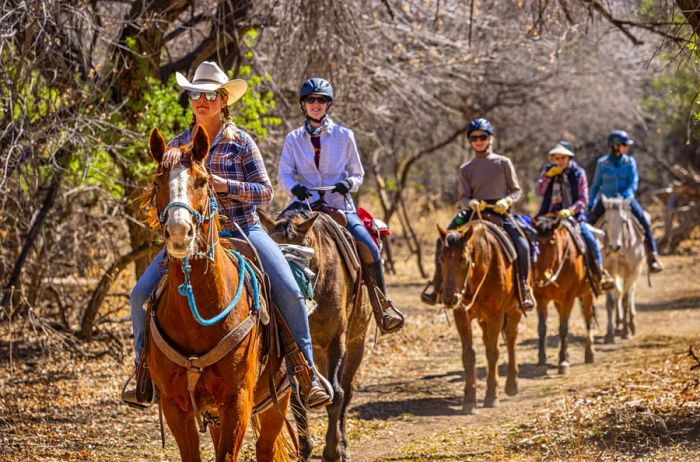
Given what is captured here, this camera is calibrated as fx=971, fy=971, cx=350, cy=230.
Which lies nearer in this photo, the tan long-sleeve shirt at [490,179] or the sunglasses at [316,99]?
the sunglasses at [316,99]

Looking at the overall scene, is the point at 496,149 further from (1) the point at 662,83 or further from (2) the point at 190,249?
(2) the point at 190,249

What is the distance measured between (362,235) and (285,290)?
2261 mm

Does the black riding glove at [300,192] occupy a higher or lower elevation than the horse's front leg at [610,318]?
higher

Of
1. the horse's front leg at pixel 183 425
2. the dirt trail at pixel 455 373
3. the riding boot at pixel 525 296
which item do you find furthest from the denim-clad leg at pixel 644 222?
the horse's front leg at pixel 183 425

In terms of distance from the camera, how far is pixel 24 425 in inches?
346

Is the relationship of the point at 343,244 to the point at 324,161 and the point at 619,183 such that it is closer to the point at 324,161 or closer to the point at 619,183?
the point at 324,161

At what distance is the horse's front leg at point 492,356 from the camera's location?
10414 mm

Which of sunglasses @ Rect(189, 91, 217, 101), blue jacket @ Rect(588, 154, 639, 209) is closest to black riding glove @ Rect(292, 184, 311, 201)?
sunglasses @ Rect(189, 91, 217, 101)

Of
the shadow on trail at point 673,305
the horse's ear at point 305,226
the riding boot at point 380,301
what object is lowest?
the shadow on trail at point 673,305

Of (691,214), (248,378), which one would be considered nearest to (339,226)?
(248,378)

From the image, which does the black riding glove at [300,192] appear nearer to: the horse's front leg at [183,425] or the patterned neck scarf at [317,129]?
the patterned neck scarf at [317,129]

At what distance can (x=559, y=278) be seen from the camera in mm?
12984

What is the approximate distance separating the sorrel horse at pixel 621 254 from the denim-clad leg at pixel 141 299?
10.5 metres

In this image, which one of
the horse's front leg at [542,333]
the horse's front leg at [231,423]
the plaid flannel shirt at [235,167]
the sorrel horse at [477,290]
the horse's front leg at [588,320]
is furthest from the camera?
the horse's front leg at [588,320]
